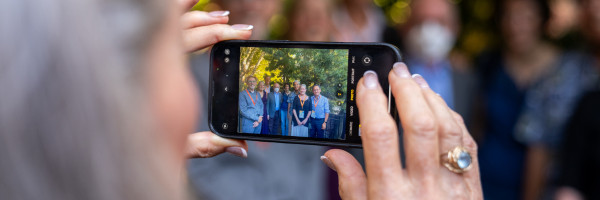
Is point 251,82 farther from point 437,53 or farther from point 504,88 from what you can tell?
point 504,88

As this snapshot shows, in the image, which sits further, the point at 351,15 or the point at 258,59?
the point at 351,15

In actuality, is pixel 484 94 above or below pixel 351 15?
below

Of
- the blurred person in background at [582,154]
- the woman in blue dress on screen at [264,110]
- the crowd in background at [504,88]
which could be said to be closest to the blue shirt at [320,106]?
the woman in blue dress on screen at [264,110]

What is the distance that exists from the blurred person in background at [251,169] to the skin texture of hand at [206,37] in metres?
0.67

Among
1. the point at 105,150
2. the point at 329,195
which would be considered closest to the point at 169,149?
the point at 105,150

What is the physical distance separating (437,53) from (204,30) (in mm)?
2372

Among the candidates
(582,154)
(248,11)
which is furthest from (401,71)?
(582,154)

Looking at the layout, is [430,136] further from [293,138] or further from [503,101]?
[503,101]

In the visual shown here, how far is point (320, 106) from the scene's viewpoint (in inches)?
46.6

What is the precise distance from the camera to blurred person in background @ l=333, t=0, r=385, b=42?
11.1ft

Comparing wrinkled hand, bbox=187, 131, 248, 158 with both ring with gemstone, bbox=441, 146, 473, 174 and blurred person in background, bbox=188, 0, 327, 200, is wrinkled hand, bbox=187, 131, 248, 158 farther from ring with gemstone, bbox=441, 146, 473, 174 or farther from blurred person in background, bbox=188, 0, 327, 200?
blurred person in background, bbox=188, 0, 327, 200

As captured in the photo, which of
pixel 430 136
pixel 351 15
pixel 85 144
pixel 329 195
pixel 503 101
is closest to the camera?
pixel 85 144

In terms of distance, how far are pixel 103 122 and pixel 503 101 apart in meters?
3.07

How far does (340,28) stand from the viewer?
3.39m
